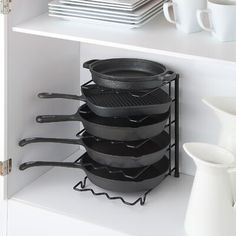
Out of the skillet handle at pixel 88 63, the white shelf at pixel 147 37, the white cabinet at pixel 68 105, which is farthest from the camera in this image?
the skillet handle at pixel 88 63

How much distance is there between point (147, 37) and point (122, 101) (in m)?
0.23

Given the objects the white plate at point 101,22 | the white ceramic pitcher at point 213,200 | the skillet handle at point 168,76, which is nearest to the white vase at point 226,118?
the white ceramic pitcher at point 213,200

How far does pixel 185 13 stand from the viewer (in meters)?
1.49

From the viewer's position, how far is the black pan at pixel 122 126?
5.39 ft

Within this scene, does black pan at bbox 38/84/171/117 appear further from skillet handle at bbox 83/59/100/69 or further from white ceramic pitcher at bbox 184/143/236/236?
white ceramic pitcher at bbox 184/143/236/236

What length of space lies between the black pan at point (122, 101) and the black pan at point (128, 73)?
4 cm

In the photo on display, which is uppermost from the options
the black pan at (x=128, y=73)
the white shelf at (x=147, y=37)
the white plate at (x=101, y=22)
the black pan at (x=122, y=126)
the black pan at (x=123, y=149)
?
the white plate at (x=101, y=22)

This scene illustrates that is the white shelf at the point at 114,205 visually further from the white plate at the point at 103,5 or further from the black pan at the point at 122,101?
the white plate at the point at 103,5

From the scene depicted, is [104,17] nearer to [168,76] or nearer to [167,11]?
[167,11]

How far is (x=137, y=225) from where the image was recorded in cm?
157

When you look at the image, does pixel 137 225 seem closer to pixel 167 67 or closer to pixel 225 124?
pixel 225 124

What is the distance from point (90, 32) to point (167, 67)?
0.34 m

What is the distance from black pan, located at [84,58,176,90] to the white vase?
0.52ft

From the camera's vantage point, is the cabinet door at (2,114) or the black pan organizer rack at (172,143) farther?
the black pan organizer rack at (172,143)
